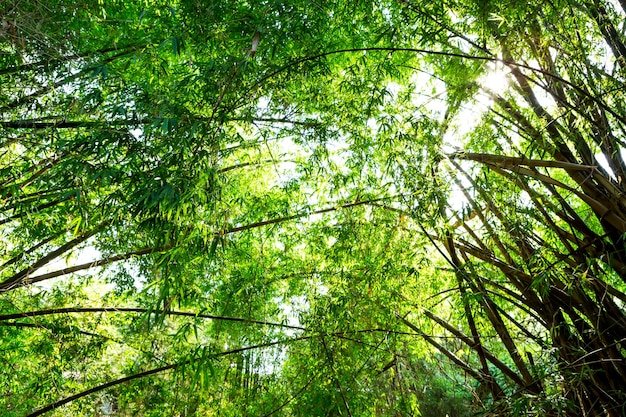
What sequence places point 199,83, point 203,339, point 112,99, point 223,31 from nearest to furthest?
point 223,31 → point 199,83 → point 112,99 → point 203,339

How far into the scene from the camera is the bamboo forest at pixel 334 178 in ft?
7.17

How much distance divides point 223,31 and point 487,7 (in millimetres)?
1278

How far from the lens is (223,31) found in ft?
7.91

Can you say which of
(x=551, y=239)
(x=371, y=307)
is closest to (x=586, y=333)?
(x=551, y=239)

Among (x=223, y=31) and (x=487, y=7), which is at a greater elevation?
(x=223, y=31)

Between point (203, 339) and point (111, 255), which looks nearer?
point (111, 255)

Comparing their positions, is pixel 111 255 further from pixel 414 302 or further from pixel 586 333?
pixel 586 333

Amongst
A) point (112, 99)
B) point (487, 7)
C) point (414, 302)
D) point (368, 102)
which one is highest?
point (112, 99)

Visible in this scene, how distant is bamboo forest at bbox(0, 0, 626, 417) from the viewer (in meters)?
2.19

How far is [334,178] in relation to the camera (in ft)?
11.2

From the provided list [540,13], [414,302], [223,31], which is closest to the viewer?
[540,13]

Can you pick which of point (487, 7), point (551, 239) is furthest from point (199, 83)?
point (551, 239)

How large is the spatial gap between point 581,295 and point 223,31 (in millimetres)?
2420

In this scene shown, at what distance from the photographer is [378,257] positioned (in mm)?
3318
